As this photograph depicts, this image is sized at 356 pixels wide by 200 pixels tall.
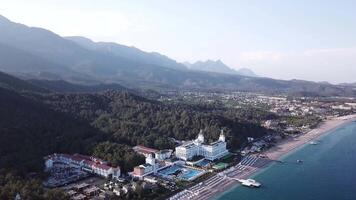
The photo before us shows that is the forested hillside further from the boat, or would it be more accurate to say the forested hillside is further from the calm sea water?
the boat

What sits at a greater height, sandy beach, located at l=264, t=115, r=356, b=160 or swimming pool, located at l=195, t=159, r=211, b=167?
sandy beach, located at l=264, t=115, r=356, b=160

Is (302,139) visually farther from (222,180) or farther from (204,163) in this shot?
(222,180)

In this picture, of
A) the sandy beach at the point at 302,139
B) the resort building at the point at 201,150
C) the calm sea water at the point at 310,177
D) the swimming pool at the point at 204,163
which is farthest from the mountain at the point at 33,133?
the sandy beach at the point at 302,139

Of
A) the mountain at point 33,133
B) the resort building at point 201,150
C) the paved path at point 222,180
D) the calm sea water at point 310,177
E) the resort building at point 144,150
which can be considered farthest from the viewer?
the resort building at point 201,150

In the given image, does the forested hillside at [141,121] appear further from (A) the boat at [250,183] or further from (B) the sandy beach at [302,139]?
(A) the boat at [250,183]

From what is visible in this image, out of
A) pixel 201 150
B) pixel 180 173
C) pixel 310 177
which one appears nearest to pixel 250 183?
pixel 180 173

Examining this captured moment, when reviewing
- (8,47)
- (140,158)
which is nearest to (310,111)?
(140,158)

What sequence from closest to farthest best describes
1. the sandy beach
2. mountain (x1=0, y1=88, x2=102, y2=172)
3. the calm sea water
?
the calm sea water → mountain (x1=0, y1=88, x2=102, y2=172) → the sandy beach

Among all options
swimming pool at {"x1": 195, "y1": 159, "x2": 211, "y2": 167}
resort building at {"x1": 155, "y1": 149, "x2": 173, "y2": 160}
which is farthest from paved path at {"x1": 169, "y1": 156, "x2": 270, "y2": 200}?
resort building at {"x1": 155, "y1": 149, "x2": 173, "y2": 160}
